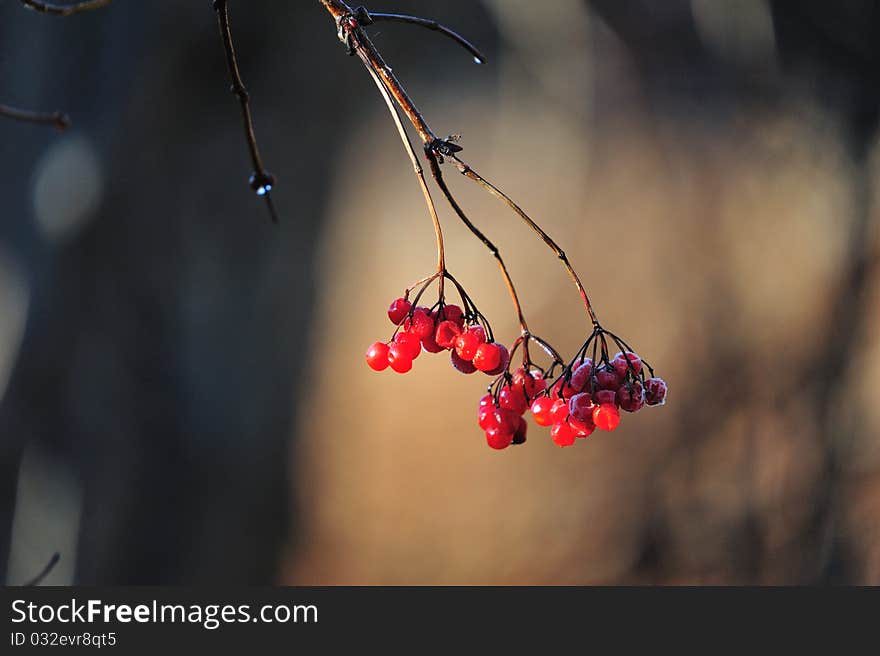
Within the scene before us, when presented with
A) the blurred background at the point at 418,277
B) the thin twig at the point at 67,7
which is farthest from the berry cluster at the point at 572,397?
the blurred background at the point at 418,277

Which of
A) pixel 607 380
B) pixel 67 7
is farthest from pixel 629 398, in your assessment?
pixel 67 7

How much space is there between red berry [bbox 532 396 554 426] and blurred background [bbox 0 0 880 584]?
4.73ft

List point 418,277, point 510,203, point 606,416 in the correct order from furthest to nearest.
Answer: point 418,277 → point 606,416 → point 510,203

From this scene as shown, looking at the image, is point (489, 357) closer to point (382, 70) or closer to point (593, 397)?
point (593, 397)

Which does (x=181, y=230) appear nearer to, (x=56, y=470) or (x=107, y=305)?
(x=107, y=305)

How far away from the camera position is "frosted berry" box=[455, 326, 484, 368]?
0.51 metres

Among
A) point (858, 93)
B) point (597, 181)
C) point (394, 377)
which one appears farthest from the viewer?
point (394, 377)

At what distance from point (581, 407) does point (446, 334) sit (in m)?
0.11

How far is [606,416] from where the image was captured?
18.7 inches

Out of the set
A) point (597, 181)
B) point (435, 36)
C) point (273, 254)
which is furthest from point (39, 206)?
point (597, 181)

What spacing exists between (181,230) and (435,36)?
0.88m

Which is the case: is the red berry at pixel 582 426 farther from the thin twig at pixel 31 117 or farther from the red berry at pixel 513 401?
the thin twig at pixel 31 117

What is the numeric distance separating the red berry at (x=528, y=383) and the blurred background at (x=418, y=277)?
1.42 meters

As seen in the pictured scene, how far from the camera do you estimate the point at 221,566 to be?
6.96ft
